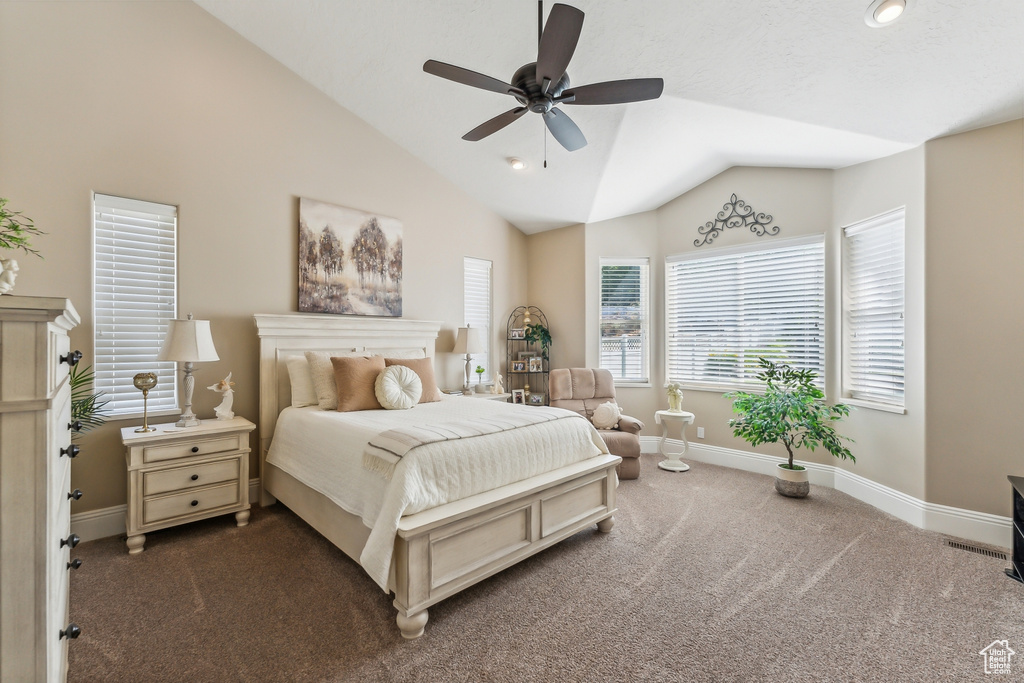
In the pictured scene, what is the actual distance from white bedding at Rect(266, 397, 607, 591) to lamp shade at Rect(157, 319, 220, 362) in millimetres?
713

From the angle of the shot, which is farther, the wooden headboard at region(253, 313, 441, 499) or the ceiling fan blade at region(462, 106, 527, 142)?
the wooden headboard at region(253, 313, 441, 499)

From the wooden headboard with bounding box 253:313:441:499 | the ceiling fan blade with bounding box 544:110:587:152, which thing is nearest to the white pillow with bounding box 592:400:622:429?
the wooden headboard with bounding box 253:313:441:499

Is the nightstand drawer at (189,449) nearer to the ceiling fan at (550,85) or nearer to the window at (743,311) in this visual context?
the ceiling fan at (550,85)

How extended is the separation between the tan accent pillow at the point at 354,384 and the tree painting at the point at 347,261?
2.63 ft

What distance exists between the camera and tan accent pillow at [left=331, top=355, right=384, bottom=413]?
3193 millimetres

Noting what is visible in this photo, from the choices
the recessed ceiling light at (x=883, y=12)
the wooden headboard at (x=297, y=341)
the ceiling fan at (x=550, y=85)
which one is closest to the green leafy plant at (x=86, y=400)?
the wooden headboard at (x=297, y=341)

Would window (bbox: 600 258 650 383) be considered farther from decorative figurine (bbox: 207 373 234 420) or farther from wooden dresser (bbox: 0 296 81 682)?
wooden dresser (bbox: 0 296 81 682)

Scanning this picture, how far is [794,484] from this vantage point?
3609 millimetres

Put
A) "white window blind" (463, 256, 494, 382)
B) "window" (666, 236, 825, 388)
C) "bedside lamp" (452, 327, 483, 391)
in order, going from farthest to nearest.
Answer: "white window blind" (463, 256, 494, 382)
"bedside lamp" (452, 327, 483, 391)
"window" (666, 236, 825, 388)

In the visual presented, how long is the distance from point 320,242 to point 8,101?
1864 mm

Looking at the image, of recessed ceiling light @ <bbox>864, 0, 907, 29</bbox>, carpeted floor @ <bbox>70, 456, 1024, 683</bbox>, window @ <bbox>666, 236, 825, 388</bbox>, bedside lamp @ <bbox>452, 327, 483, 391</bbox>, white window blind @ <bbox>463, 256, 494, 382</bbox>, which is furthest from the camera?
white window blind @ <bbox>463, 256, 494, 382</bbox>

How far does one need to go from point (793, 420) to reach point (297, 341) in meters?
4.17

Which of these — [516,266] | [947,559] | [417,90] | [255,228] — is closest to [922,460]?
[947,559]

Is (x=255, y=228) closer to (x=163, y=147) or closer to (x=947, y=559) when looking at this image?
(x=163, y=147)
